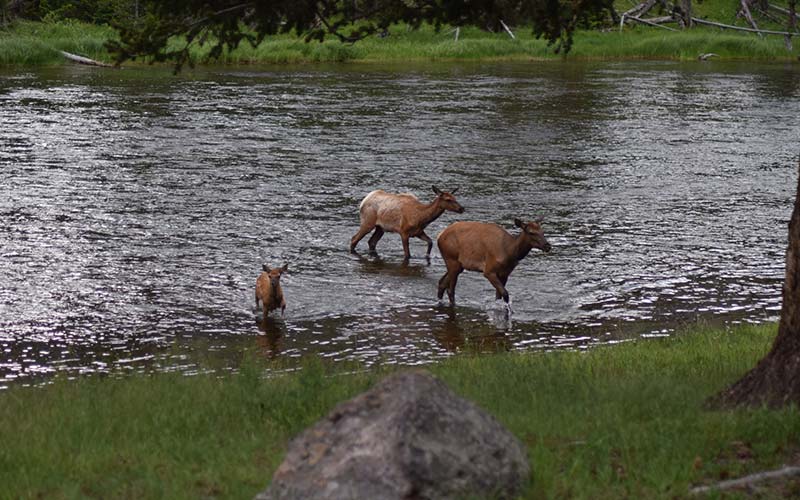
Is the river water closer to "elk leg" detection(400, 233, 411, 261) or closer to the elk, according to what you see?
"elk leg" detection(400, 233, 411, 261)

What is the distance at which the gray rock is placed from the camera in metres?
6.74

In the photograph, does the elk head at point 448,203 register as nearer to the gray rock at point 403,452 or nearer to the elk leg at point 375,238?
the elk leg at point 375,238

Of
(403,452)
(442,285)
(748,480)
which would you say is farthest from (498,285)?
(403,452)

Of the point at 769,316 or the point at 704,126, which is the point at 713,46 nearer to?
the point at 704,126

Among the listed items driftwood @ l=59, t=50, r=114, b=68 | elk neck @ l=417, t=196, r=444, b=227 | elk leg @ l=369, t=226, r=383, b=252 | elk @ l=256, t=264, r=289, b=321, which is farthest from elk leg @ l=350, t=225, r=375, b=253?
driftwood @ l=59, t=50, r=114, b=68

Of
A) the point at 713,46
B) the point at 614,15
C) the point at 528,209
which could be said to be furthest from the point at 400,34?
the point at 614,15

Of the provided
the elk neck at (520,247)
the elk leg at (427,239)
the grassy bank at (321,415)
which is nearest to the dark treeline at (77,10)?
the elk leg at (427,239)

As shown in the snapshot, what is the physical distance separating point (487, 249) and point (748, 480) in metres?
10.5

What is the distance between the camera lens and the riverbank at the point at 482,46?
5788 centimetres

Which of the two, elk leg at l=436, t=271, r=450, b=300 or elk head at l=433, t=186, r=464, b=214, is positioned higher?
elk head at l=433, t=186, r=464, b=214

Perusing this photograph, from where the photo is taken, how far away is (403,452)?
6.79 meters

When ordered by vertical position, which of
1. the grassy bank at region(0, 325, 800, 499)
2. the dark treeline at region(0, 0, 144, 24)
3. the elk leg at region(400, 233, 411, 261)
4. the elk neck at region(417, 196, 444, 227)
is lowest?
the elk leg at region(400, 233, 411, 261)

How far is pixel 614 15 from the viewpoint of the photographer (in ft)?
41.3

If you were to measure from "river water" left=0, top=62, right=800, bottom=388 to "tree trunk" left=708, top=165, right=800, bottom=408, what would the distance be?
5.69 meters
